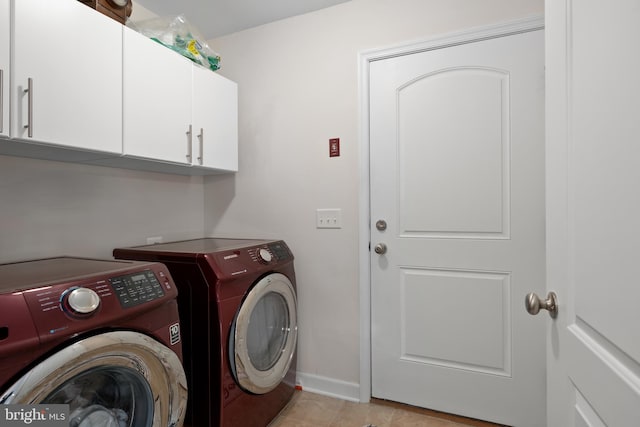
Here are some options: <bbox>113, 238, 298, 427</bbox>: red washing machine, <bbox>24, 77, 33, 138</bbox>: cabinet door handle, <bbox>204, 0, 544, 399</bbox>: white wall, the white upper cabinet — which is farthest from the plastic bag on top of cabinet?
<bbox>113, 238, 298, 427</bbox>: red washing machine

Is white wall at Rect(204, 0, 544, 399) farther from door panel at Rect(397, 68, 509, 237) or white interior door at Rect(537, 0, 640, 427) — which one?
white interior door at Rect(537, 0, 640, 427)

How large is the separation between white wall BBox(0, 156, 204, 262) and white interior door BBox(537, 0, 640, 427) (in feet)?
6.35

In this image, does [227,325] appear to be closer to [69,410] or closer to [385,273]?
[69,410]

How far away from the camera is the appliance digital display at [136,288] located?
3.53 ft

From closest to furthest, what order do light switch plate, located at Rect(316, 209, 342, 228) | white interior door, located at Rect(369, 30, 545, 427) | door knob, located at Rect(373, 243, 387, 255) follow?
white interior door, located at Rect(369, 30, 545, 427), door knob, located at Rect(373, 243, 387, 255), light switch plate, located at Rect(316, 209, 342, 228)

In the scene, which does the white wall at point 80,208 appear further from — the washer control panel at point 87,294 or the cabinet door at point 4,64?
the cabinet door at point 4,64

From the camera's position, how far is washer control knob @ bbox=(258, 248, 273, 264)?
177 cm

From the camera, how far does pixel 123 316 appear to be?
103 cm

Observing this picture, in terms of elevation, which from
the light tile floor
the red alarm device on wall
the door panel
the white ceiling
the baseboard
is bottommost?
the light tile floor

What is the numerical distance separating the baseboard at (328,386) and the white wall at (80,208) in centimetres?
122

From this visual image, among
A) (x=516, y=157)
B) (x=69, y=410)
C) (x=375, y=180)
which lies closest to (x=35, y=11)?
(x=69, y=410)

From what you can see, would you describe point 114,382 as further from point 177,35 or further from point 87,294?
point 177,35

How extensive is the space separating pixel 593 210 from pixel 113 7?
1.80 meters

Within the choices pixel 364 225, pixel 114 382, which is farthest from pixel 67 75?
pixel 364 225
